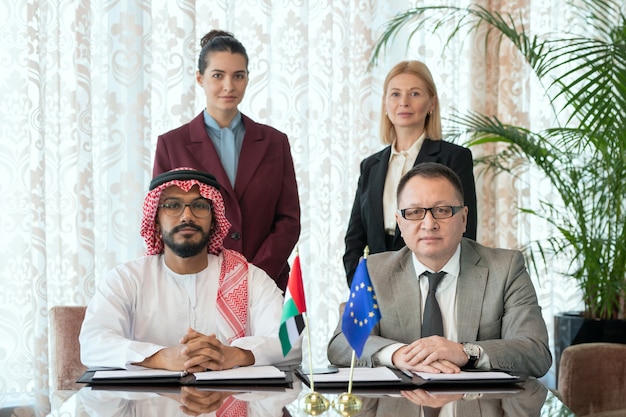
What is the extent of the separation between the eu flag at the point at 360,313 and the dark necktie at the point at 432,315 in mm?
725

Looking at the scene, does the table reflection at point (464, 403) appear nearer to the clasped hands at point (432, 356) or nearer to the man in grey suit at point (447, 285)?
the clasped hands at point (432, 356)

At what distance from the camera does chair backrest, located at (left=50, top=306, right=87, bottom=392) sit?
130 inches

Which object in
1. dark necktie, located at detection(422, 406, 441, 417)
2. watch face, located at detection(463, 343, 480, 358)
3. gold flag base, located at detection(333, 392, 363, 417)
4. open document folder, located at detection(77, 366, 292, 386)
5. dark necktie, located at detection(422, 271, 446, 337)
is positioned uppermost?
dark necktie, located at detection(422, 271, 446, 337)

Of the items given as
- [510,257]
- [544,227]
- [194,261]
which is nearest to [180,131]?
[194,261]

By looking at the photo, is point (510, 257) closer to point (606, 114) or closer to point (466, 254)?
point (466, 254)

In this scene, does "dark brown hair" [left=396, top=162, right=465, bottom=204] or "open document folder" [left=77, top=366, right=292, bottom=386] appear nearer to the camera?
"open document folder" [left=77, top=366, right=292, bottom=386]

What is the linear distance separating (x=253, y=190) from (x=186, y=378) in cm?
143

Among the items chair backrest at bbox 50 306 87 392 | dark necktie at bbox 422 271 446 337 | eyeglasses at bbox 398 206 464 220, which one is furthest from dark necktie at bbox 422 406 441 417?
chair backrest at bbox 50 306 87 392

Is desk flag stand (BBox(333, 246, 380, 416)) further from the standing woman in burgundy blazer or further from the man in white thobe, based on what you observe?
the standing woman in burgundy blazer

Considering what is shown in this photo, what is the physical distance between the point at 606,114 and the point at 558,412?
2.42 m

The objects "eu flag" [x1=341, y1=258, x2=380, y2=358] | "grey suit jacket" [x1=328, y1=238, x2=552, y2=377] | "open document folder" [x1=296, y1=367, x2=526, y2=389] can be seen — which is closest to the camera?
"eu flag" [x1=341, y1=258, x2=380, y2=358]

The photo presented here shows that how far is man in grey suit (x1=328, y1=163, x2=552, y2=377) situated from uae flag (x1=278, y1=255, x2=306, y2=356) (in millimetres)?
548

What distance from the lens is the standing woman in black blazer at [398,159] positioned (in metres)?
3.90

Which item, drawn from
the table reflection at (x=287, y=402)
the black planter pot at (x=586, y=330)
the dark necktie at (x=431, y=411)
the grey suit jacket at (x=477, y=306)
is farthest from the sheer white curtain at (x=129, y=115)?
the dark necktie at (x=431, y=411)
